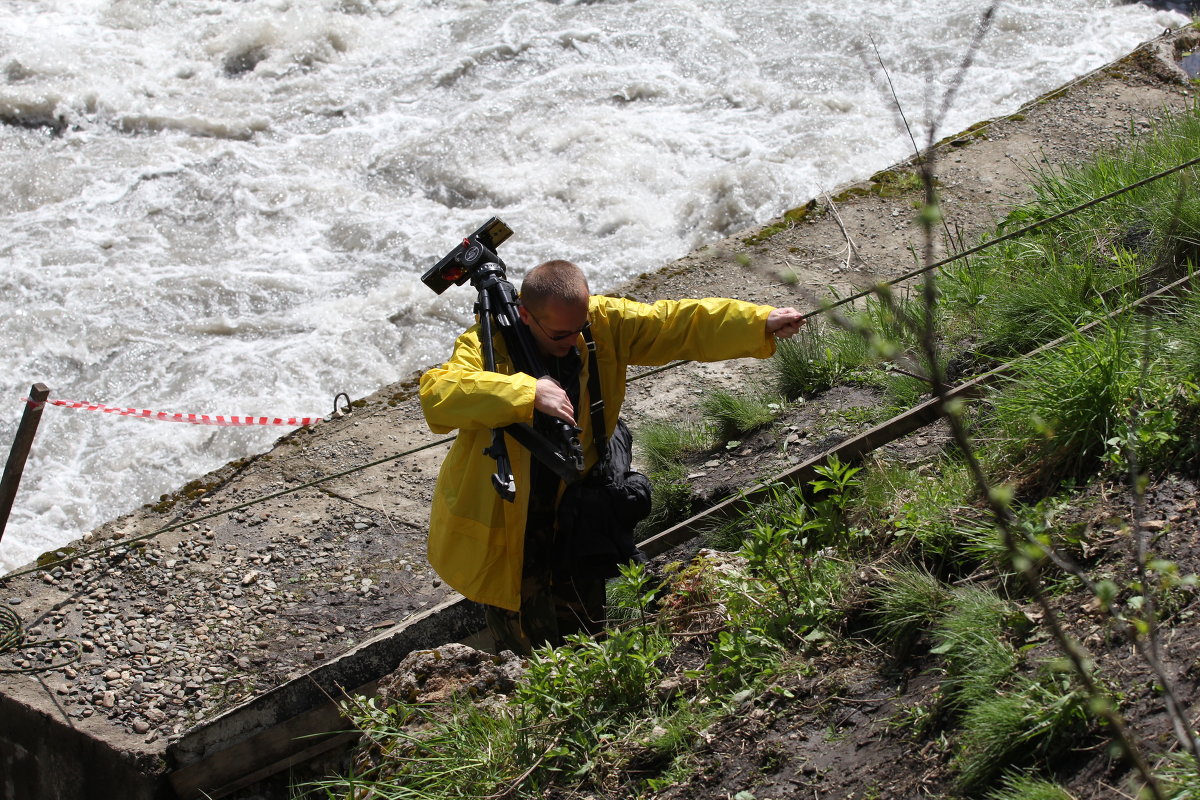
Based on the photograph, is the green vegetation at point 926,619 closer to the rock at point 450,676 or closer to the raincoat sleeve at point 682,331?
the rock at point 450,676

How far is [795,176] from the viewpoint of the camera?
380 inches

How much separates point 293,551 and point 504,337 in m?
2.16

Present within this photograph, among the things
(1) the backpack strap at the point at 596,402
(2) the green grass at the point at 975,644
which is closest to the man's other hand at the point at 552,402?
(1) the backpack strap at the point at 596,402

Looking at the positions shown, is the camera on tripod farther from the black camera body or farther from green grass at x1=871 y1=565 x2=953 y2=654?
green grass at x1=871 y1=565 x2=953 y2=654

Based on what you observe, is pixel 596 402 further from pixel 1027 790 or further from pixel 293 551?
pixel 293 551

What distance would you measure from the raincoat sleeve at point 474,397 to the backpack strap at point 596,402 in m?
0.35

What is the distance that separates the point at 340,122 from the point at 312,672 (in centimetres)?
769

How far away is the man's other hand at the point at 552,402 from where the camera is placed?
11.6 feet

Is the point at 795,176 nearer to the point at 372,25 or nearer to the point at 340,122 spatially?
the point at 340,122

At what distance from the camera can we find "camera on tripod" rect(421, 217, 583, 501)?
12.2ft

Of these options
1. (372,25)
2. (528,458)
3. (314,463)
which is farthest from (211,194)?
(528,458)

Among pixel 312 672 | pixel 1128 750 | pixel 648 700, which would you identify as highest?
pixel 1128 750

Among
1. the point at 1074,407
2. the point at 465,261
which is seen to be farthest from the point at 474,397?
the point at 1074,407

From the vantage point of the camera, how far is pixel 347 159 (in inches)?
421
